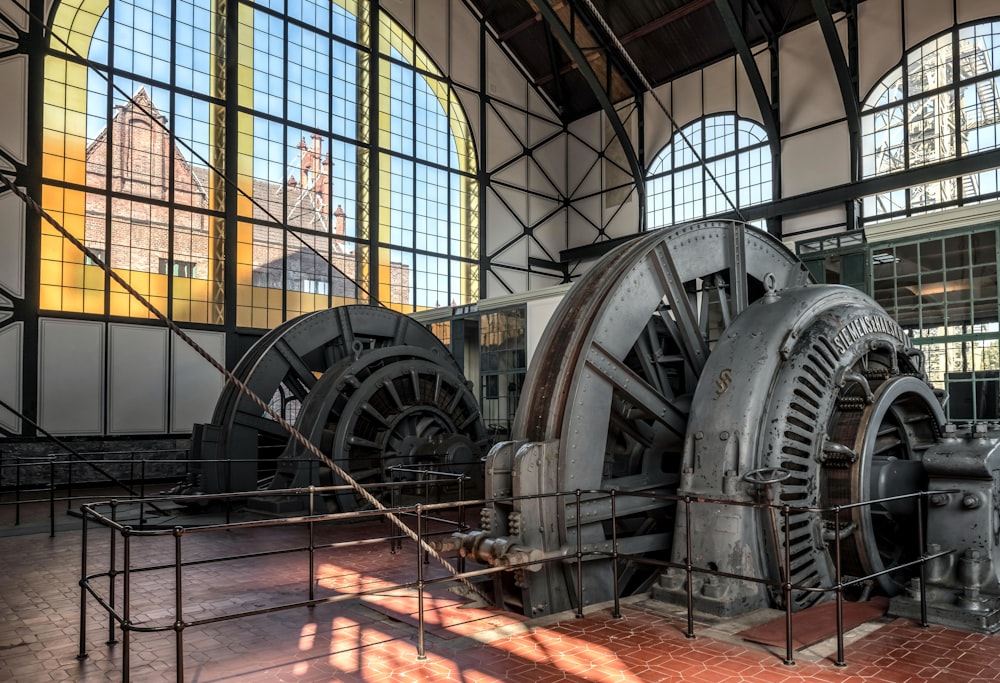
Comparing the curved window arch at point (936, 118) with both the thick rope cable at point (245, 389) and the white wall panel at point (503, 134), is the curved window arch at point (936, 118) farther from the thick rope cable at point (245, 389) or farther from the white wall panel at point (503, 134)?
the thick rope cable at point (245, 389)

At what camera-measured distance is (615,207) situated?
77.7 ft

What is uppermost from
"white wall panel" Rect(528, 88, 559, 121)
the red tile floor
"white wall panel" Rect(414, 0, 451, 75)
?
"white wall panel" Rect(414, 0, 451, 75)

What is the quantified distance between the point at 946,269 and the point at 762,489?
7397 mm

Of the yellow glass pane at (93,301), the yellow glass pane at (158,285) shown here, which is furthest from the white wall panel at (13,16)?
the yellow glass pane at (158,285)

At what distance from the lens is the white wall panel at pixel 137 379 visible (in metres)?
15.8

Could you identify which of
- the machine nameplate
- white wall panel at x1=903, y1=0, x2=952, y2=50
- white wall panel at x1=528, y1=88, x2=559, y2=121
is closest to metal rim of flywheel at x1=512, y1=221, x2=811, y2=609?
the machine nameplate

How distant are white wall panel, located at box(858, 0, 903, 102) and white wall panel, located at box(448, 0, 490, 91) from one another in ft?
34.0

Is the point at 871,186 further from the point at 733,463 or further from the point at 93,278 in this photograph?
the point at 93,278

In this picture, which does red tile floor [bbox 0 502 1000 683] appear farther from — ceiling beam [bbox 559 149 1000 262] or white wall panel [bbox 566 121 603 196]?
white wall panel [bbox 566 121 603 196]

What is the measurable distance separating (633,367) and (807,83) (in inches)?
598

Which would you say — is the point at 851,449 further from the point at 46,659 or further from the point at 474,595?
the point at 46,659

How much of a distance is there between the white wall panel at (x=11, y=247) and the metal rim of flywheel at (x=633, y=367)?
12945 millimetres

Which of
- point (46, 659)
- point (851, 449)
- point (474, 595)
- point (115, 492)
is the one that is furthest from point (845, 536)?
point (115, 492)

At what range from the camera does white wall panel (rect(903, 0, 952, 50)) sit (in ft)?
54.8
